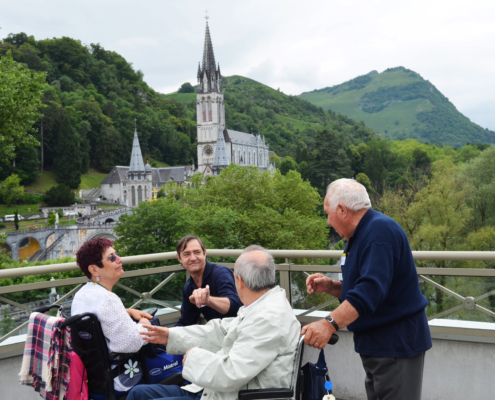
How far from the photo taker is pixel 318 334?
2.08m

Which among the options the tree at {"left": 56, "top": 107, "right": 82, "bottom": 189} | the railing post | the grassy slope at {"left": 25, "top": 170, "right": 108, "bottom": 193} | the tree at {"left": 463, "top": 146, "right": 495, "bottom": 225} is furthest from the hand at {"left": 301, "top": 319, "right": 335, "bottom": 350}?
the tree at {"left": 56, "top": 107, "right": 82, "bottom": 189}

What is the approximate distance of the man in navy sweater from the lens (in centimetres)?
212

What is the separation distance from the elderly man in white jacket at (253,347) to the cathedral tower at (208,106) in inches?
4117

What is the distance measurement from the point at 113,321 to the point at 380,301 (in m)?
1.64

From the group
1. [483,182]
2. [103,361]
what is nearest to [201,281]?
[103,361]

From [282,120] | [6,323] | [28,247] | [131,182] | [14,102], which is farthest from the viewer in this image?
[282,120]

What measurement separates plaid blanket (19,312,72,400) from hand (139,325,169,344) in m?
0.47

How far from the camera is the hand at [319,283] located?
2777 mm

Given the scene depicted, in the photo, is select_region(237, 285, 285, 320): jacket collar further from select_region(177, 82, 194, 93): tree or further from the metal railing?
select_region(177, 82, 194, 93): tree

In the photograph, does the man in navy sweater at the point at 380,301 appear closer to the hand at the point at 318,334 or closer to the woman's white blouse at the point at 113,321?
the hand at the point at 318,334

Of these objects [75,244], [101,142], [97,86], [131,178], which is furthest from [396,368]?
[97,86]

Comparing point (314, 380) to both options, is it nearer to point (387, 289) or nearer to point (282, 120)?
point (387, 289)

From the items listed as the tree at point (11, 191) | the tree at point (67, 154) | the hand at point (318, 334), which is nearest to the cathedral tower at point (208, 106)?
the tree at point (67, 154)

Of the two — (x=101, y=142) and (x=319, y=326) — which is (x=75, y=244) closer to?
(x=101, y=142)
